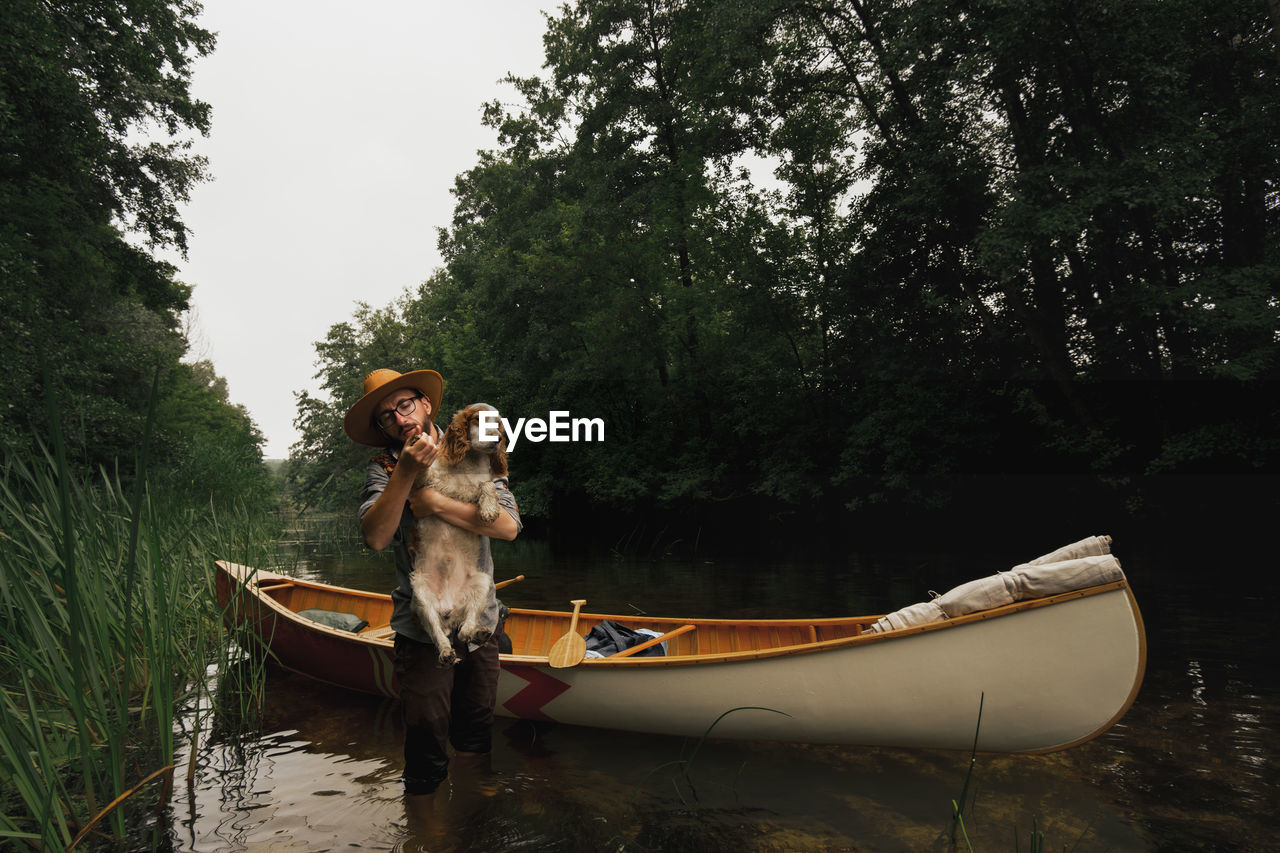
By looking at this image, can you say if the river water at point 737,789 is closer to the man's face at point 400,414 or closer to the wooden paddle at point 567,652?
the wooden paddle at point 567,652

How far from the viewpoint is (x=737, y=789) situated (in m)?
3.50

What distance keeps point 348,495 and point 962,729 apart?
36308 mm

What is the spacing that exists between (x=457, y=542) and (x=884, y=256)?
49.7 feet

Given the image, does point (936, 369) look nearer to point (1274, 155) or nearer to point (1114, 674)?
point (1274, 155)

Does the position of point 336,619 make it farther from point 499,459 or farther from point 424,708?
point 499,459

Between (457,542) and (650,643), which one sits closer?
(457,542)

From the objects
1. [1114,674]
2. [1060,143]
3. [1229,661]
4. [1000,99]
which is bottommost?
[1229,661]

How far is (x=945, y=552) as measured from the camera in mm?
14016

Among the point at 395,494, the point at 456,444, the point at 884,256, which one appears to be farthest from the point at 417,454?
the point at 884,256

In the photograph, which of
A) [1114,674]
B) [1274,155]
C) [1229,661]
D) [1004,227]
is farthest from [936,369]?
[1114,674]

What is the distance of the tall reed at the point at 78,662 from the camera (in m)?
1.96

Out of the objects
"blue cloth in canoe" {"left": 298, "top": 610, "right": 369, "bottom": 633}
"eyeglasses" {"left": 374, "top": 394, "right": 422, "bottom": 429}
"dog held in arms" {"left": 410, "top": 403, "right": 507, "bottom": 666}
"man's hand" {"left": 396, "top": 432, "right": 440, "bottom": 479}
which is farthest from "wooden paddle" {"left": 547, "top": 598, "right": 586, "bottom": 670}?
"blue cloth in canoe" {"left": 298, "top": 610, "right": 369, "bottom": 633}

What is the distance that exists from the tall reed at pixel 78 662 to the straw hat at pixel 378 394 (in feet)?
2.88

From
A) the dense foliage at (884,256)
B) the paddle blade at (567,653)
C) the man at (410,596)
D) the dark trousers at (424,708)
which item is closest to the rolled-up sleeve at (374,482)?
the man at (410,596)
